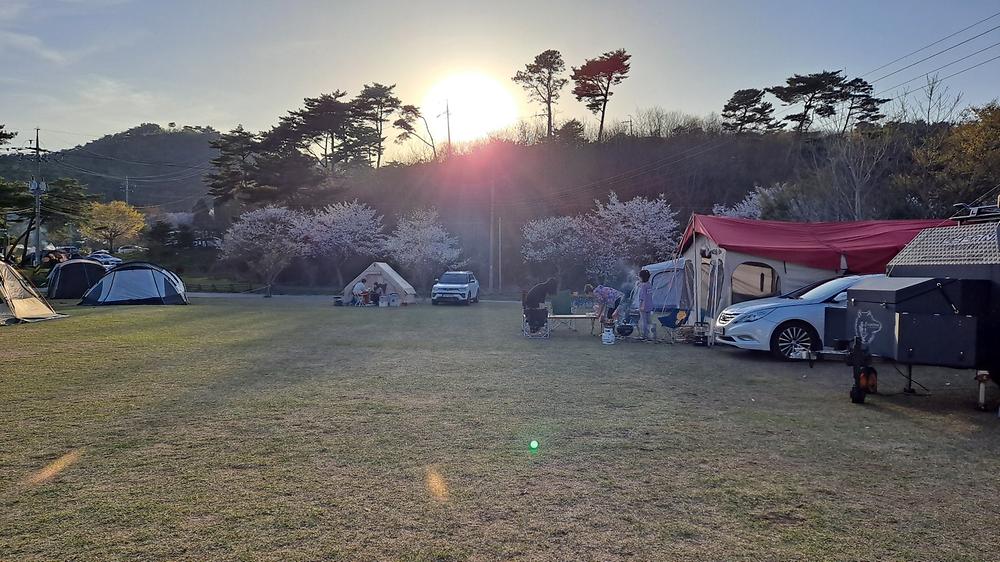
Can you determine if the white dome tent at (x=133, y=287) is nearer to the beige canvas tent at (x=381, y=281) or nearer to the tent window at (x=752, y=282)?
the beige canvas tent at (x=381, y=281)

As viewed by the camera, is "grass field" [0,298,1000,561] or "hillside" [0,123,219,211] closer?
"grass field" [0,298,1000,561]

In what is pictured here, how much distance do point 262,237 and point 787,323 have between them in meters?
43.3

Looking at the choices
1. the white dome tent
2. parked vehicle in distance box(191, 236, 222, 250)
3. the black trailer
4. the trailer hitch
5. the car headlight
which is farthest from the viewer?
parked vehicle in distance box(191, 236, 222, 250)

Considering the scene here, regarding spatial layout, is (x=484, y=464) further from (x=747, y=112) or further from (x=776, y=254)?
(x=747, y=112)

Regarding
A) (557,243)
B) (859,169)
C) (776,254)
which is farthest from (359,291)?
(859,169)

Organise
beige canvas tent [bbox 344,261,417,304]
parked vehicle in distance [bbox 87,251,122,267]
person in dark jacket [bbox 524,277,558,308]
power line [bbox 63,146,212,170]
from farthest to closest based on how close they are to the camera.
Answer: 1. power line [bbox 63,146,212,170]
2. parked vehicle in distance [bbox 87,251,122,267]
3. beige canvas tent [bbox 344,261,417,304]
4. person in dark jacket [bbox 524,277,558,308]

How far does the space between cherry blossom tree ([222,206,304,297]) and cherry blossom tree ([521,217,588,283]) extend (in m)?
17.2

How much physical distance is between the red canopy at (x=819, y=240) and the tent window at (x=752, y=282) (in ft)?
2.83

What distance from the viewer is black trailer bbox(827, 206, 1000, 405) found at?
6891 mm

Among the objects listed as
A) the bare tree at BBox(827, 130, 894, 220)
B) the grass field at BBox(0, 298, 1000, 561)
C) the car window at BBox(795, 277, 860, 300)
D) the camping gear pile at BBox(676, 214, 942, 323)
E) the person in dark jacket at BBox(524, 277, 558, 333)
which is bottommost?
the grass field at BBox(0, 298, 1000, 561)

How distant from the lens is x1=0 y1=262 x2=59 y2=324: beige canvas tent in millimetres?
17203

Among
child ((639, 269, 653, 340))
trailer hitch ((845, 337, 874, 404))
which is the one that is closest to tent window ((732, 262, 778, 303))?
child ((639, 269, 653, 340))

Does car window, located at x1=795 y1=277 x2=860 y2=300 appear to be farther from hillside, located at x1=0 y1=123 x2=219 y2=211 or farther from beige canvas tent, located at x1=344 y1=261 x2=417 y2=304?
hillside, located at x1=0 y1=123 x2=219 y2=211

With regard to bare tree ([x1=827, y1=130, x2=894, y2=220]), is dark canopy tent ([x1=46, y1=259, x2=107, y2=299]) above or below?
below
